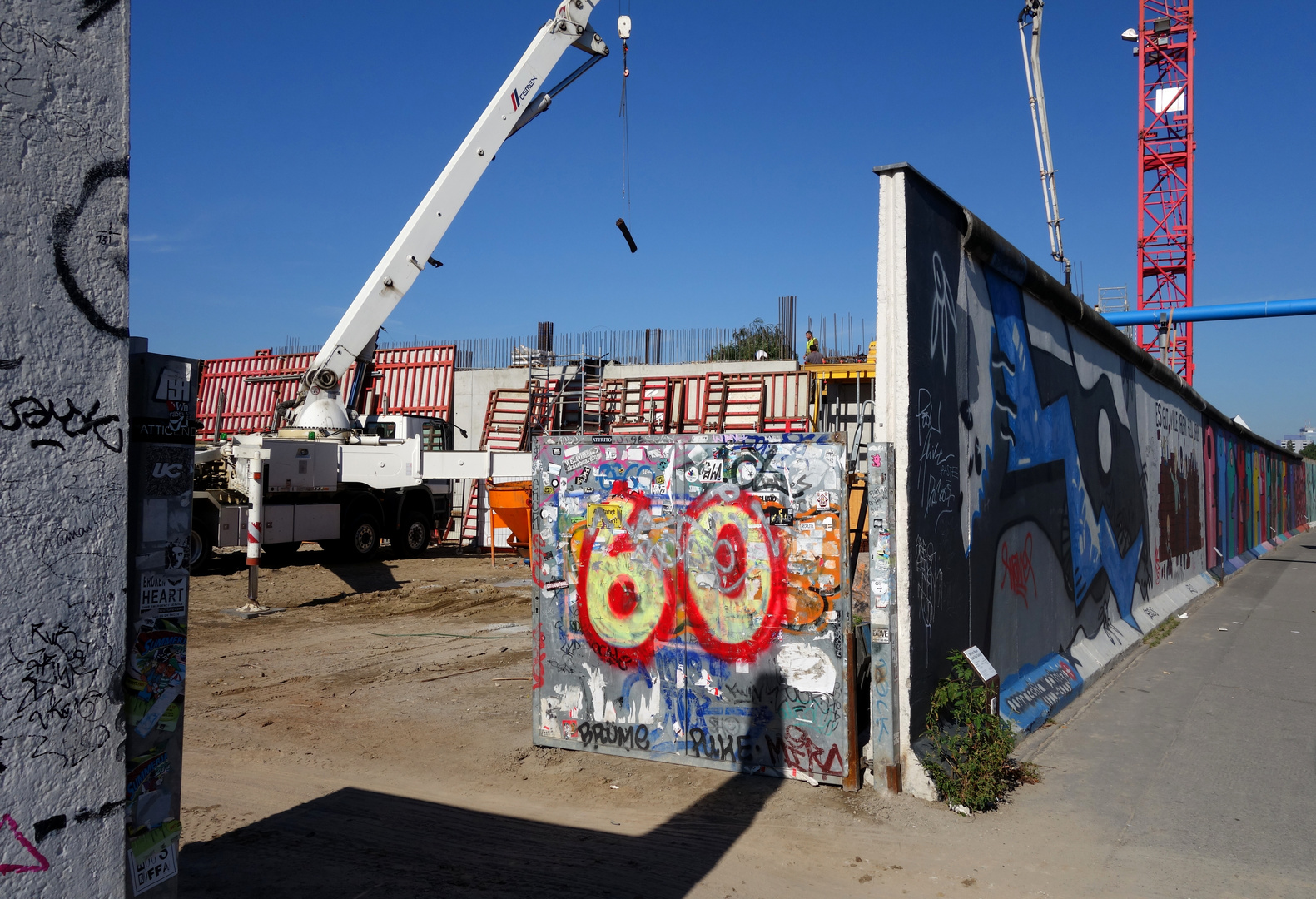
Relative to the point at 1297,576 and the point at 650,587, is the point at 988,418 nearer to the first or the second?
the point at 650,587

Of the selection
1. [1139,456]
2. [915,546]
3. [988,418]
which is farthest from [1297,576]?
[915,546]

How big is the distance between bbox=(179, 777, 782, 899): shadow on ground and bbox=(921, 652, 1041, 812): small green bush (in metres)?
1.07

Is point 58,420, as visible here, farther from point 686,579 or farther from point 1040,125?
point 1040,125

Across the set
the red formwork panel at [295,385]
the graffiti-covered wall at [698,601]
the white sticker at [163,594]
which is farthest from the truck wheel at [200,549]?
the white sticker at [163,594]

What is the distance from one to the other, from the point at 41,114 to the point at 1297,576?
73.1 feet

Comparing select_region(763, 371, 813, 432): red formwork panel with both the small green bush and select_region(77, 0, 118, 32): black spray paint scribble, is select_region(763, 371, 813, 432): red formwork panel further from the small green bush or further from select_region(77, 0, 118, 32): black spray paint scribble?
select_region(77, 0, 118, 32): black spray paint scribble

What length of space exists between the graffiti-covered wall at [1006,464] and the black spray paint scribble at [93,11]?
13.1 feet

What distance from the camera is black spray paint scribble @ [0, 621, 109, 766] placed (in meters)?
2.19

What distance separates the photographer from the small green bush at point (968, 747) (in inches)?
203

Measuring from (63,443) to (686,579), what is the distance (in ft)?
12.8

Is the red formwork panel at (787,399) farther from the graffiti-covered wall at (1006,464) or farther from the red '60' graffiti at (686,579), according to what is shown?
the red '60' graffiti at (686,579)

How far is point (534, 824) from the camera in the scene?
15.9 feet

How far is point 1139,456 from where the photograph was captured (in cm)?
1241

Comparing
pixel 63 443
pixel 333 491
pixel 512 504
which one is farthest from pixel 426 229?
pixel 63 443
